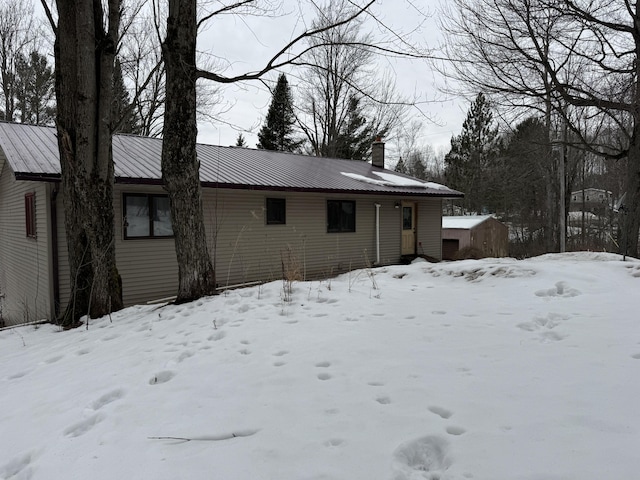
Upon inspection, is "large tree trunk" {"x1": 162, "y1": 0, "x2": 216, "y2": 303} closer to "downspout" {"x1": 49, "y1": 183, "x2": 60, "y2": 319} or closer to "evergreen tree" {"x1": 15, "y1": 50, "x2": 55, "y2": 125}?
"downspout" {"x1": 49, "y1": 183, "x2": 60, "y2": 319}

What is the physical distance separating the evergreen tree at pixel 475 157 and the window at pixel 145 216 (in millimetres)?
27238

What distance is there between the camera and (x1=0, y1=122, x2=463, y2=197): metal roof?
7.63 m

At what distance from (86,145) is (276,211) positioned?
19.0 feet

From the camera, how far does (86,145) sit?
17.8ft

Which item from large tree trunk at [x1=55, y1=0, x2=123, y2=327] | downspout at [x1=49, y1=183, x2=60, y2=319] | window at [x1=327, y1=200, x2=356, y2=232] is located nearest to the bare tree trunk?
window at [x1=327, y1=200, x2=356, y2=232]

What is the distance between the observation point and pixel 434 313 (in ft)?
13.1

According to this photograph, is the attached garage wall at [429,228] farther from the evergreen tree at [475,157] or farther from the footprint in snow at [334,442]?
the evergreen tree at [475,157]

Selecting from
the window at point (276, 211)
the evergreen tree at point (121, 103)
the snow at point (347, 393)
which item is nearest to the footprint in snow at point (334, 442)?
the snow at point (347, 393)

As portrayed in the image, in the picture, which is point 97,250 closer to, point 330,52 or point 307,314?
point 307,314

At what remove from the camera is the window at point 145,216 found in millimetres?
8312

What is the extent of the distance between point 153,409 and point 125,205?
21.9 feet

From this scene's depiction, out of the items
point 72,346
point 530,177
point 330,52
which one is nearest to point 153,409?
point 72,346

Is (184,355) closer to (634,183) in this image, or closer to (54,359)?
(54,359)

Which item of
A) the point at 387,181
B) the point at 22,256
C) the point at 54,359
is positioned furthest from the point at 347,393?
the point at 387,181
